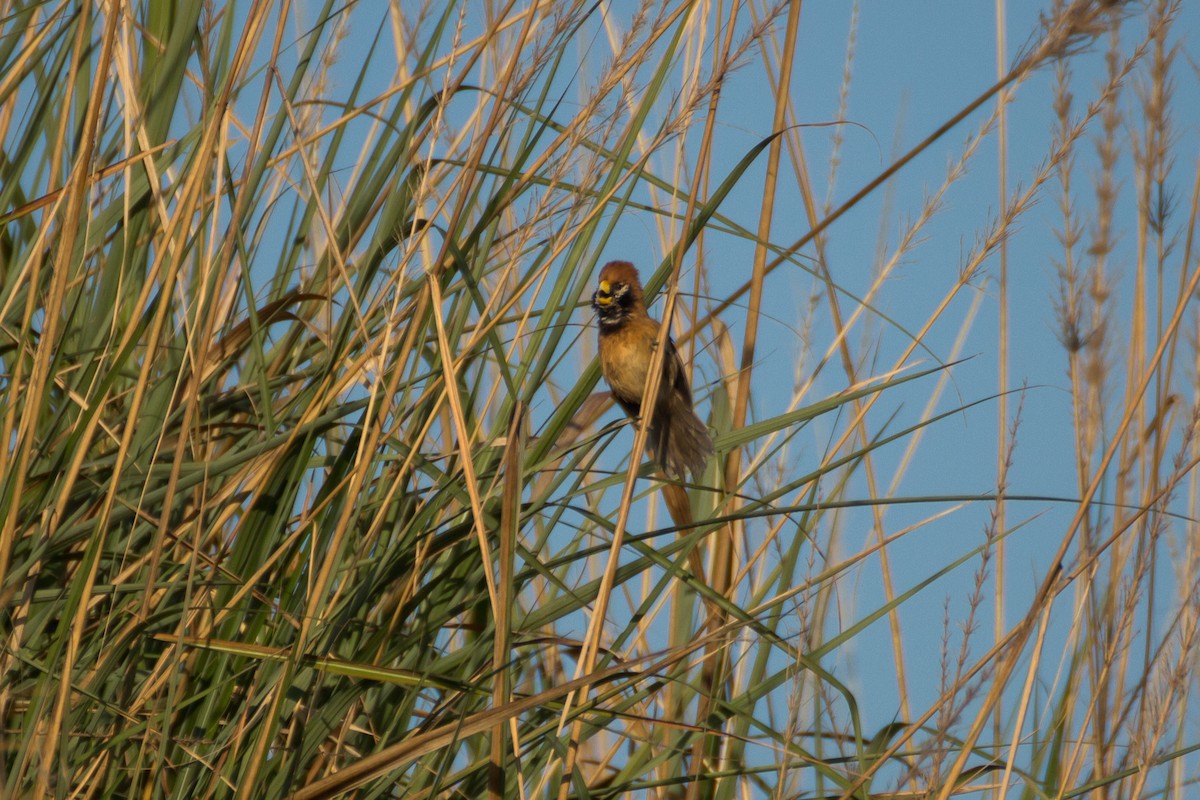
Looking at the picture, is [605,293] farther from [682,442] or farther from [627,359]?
[682,442]

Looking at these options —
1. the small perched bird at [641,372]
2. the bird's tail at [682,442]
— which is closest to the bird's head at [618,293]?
the small perched bird at [641,372]

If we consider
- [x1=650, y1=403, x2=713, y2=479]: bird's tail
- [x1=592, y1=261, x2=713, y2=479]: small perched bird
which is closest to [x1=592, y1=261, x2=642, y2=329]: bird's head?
[x1=592, y1=261, x2=713, y2=479]: small perched bird

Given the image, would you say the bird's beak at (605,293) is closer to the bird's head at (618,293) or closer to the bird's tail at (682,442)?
the bird's head at (618,293)

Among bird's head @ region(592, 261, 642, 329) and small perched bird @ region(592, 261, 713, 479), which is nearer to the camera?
small perched bird @ region(592, 261, 713, 479)

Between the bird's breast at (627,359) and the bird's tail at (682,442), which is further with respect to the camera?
the bird's breast at (627,359)

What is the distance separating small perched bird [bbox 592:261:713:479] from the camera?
2.22 m

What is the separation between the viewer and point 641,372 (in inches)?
103

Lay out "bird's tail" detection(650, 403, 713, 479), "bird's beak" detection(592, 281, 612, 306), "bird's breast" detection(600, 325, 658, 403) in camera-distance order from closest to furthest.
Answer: "bird's tail" detection(650, 403, 713, 479) → "bird's breast" detection(600, 325, 658, 403) → "bird's beak" detection(592, 281, 612, 306)

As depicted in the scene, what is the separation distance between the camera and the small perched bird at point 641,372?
2.22m

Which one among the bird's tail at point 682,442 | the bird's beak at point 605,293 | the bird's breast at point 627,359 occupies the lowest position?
the bird's tail at point 682,442

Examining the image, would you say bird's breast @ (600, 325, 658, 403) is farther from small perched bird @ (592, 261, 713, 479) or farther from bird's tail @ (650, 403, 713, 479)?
bird's tail @ (650, 403, 713, 479)

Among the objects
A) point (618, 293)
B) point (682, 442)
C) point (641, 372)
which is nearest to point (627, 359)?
point (641, 372)

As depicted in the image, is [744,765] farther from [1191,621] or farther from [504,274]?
[504,274]

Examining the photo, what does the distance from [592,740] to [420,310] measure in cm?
107
